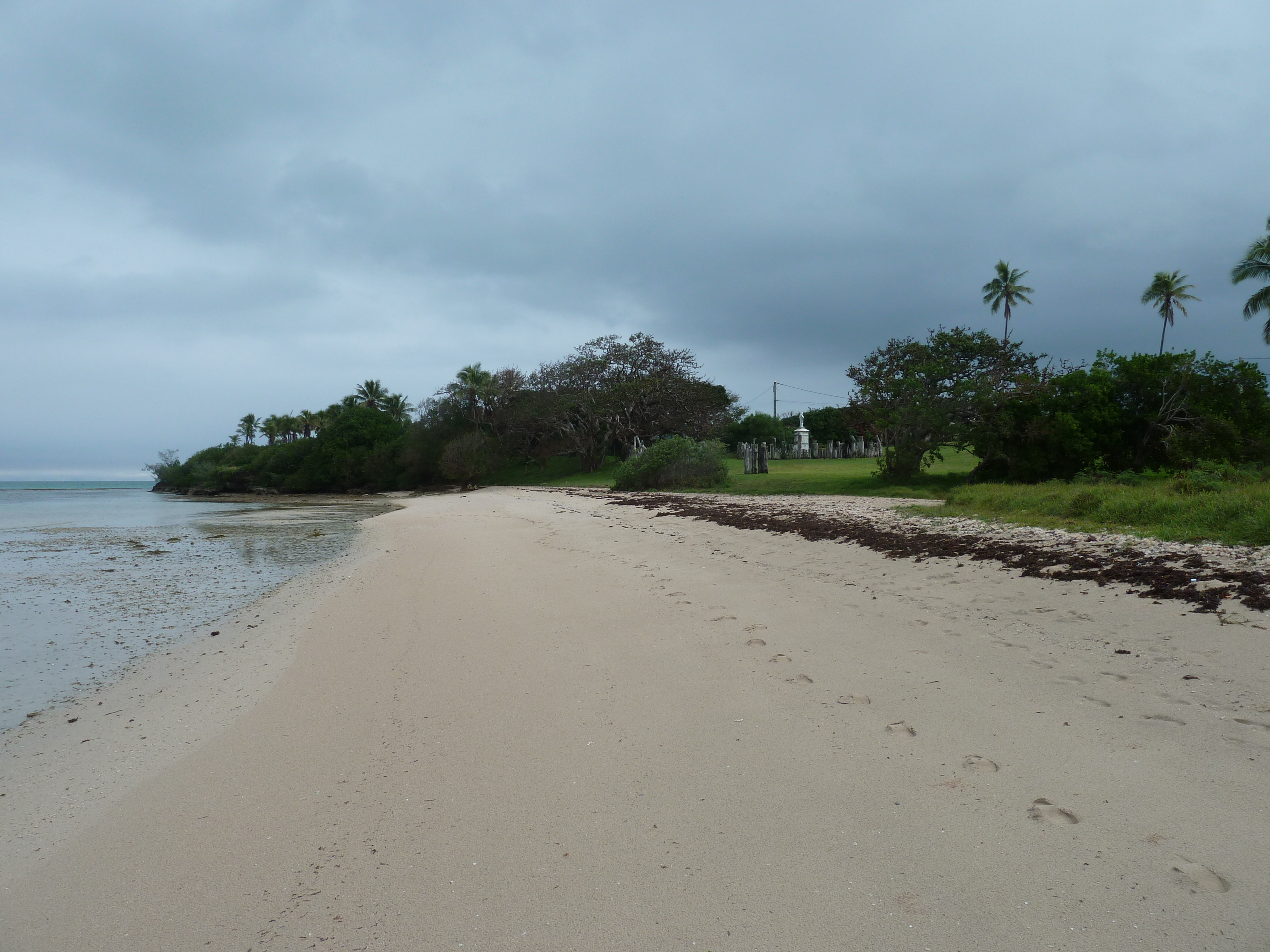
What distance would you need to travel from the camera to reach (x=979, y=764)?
10.0 feet

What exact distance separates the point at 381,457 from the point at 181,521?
3080 cm

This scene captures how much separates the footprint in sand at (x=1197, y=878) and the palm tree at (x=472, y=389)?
5344cm

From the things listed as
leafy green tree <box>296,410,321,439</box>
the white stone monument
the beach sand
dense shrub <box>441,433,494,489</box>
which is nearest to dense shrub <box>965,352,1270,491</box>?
the beach sand

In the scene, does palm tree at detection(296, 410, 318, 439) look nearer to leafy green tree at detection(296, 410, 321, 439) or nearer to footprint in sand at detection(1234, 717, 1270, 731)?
leafy green tree at detection(296, 410, 321, 439)

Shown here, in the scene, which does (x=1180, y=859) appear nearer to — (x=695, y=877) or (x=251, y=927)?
(x=695, y=877)

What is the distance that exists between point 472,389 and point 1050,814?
177 ft

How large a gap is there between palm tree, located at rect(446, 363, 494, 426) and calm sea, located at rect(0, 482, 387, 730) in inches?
1127

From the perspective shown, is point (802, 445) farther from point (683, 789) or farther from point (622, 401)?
point (683, 789)

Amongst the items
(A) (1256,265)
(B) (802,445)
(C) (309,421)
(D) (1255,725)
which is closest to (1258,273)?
(A) (1256,265)

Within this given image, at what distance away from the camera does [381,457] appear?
2188 inches

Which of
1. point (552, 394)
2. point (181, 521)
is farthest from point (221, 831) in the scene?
point (552, 394)

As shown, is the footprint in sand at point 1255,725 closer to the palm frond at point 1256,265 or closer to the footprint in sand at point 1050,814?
the footprint in sand at point 1050,814

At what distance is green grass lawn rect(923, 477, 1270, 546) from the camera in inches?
263

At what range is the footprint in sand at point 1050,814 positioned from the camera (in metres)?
2.56
